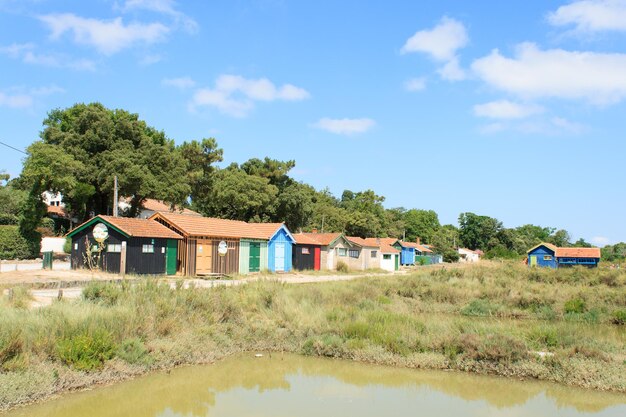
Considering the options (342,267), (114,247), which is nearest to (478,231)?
(342,267)

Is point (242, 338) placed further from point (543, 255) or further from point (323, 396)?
point (543, 255)

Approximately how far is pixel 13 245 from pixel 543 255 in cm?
5162

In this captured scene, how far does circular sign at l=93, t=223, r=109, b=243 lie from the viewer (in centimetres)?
2672

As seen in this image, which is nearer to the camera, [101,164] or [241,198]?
[101,164]

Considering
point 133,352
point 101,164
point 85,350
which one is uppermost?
point 101,164

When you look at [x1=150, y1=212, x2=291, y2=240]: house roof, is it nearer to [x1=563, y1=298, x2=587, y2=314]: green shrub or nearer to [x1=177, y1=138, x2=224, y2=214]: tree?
[x1=177, y1=138, x2=224, y2=214]: tree

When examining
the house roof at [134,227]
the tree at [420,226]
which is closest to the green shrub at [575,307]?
the house roof at [134,227]

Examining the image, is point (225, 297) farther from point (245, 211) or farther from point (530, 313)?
point (245, 211)

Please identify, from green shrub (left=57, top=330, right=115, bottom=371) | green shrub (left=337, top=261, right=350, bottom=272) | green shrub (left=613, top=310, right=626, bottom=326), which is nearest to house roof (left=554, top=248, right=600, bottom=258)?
green shrub (left=337, top=261, right=350, bottom=272)

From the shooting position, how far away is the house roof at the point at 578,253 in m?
55.3

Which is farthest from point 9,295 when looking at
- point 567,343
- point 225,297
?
point 567,343

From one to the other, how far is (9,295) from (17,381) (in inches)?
235

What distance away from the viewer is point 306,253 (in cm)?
4072

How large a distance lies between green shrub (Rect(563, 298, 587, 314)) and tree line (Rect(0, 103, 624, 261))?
28.3 m
